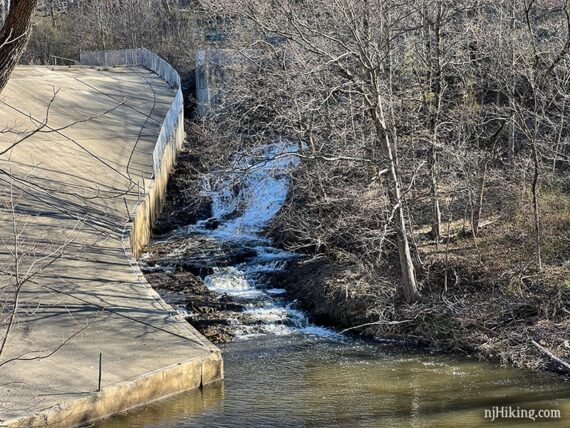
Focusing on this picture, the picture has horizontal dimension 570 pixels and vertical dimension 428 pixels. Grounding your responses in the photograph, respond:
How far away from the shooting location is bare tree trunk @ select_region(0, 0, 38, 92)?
16.2 feet

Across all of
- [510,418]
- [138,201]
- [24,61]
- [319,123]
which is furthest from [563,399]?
[24,61]

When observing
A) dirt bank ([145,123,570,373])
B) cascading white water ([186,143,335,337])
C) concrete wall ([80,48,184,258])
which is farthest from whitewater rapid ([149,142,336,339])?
concrete wall ([80,48,184,258])

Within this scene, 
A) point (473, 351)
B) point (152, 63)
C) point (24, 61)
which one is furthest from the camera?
point (24, 61)

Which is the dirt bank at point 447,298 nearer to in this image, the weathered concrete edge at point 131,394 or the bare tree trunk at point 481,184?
the bare tree trunk at point 481,184

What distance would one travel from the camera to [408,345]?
15.0m

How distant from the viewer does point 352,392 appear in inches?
484

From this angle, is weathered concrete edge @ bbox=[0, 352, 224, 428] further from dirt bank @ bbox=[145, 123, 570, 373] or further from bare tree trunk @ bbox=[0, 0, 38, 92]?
bare tree trunk @ bbox=[0, 0, 38, 92]

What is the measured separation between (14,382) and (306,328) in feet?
22.2

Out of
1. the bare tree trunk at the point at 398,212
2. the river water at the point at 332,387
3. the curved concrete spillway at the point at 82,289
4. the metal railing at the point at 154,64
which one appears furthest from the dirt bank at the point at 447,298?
the metal railing at the point at 154,64

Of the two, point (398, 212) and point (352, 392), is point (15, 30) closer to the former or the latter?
point (352, 392)

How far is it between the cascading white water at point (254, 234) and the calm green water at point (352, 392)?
1.69 metres

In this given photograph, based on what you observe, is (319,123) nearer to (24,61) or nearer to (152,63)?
(152,63)

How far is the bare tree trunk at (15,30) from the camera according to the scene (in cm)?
493

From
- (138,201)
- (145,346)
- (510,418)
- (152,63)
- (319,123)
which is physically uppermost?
(152,63)
